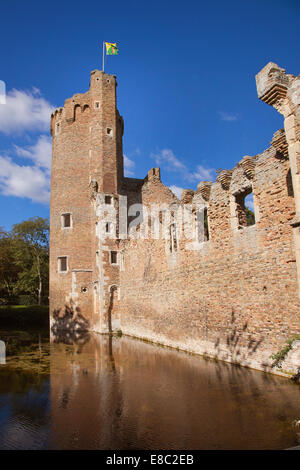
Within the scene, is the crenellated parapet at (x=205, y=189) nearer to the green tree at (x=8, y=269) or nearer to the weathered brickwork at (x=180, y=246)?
the weathered brickwork at (x=180, y=246)

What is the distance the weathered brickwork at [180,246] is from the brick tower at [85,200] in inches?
3.0

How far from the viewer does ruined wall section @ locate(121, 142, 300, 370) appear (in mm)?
8148

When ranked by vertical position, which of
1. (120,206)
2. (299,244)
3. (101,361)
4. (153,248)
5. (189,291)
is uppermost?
(120,206)

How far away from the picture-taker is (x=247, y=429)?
488 centimetres

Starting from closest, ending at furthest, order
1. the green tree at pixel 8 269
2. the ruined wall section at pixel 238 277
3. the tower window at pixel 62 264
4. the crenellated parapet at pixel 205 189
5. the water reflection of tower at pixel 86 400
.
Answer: the water reflection of tower at pixel 86 400, the ruined wall section at pixel 238 277, the crenellated parapet at pixel 205 189, the tower window at pixel 62 264, the green tree at pixel 8 269

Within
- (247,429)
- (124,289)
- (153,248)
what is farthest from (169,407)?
(124,289)

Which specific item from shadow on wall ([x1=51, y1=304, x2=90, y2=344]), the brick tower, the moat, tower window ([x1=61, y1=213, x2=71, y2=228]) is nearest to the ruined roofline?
the brick tower

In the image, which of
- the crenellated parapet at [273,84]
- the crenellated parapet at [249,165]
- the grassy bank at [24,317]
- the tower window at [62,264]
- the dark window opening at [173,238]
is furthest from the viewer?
the grassy bank at [24,317]

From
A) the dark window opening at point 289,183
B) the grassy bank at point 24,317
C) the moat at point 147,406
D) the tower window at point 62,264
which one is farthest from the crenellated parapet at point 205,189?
the grassy bank at point 24,317

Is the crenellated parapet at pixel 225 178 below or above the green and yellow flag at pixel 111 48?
below

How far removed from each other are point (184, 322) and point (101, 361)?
340 centimetres

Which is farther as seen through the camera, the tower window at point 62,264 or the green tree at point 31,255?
the green tree at point 31,255

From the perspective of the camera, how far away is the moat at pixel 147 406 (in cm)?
463

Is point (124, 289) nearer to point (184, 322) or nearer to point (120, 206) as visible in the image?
point (120, 206)
